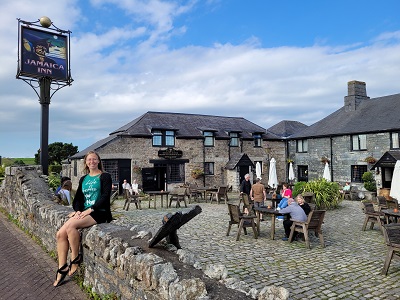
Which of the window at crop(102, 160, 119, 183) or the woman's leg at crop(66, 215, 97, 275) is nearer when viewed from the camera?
the woman's leg at crop(66, 215, 97, 275)

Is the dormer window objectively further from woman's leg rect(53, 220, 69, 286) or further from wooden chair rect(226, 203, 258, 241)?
woman's leg rect(53, 220, 69, 286)

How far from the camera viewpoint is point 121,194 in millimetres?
22703

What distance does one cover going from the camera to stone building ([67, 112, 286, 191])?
22.9 m

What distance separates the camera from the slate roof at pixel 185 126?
23938 mm

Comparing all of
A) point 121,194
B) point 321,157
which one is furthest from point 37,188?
point 321,157

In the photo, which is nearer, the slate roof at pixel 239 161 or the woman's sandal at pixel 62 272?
the woman's sandal at pixel 62 272

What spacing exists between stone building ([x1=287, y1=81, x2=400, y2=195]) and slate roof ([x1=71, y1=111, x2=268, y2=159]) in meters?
4.27

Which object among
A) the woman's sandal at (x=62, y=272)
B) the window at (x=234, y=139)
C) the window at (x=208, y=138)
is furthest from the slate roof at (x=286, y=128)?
the woman's sandal at (x=62, y=272)

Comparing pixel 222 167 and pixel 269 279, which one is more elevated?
pixel 222 167

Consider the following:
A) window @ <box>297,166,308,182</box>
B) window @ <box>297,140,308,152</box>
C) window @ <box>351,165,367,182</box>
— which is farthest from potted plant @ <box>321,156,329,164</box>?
window @ <box>297,166,308,182</box>

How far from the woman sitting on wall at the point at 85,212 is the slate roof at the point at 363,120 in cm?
2164

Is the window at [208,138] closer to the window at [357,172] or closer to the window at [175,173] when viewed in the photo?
the window at [175,173]

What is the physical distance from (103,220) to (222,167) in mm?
21998

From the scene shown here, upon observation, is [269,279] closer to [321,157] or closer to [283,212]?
[283,212]
